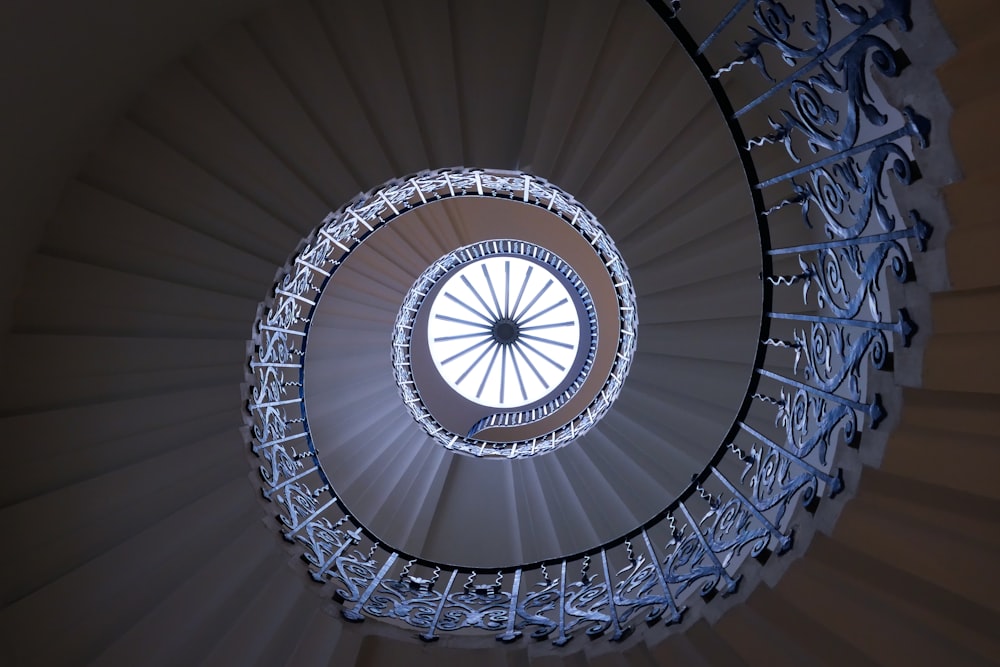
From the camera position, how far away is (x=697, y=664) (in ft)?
11.9

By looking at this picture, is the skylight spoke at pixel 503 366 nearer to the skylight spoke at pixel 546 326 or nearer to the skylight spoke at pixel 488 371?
the skylight spoke at pixel 488 371

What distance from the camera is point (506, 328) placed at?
1380 centimetres

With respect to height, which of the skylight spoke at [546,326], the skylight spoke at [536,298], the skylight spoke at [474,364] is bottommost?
the skylight spoke at [474,364]

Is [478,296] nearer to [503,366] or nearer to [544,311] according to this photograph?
[544,311]

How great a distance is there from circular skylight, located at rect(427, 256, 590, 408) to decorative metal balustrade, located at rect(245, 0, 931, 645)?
259 inches

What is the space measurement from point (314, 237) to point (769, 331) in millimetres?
4050

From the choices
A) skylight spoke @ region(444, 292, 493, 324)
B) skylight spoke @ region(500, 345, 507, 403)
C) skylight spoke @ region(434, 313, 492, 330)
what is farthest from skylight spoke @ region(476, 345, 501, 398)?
skylight spoke @ region(444, 292, 493, 324)

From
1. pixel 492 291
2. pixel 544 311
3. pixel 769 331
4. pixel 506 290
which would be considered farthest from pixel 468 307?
pixel 769 331

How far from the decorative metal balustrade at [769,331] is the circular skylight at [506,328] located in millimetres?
6579

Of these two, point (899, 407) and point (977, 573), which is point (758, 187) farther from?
point (977, 573)

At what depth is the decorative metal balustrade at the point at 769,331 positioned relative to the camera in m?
2.62

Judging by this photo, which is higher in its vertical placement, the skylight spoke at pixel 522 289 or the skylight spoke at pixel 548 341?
the skylight spoke at pixel 522 289

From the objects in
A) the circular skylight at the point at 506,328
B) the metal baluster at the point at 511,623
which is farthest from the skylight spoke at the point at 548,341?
the metal baluster at the point at 511,623

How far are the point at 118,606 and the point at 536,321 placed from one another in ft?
34.3
